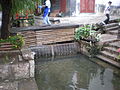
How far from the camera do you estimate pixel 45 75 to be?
7.69m

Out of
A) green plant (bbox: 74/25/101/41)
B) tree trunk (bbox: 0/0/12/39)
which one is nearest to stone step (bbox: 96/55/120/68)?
green plant (bbox: 74/25/101/41)

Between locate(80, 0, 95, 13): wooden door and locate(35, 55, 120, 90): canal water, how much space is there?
31.9 ft

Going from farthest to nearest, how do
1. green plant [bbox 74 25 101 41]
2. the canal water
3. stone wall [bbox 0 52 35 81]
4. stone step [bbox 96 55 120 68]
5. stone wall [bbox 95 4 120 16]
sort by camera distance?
stone wall [bbox 95 4 120 16]
green plant [bbox 74 25 101 41]
stone step [bbox 96 55 120 68]
the canal water
stone wall [bbox 0 52 35 81]

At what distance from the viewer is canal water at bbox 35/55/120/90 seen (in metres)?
6.65

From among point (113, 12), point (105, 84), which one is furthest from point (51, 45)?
point (113, 12)

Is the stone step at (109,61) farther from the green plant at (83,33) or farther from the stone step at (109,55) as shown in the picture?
the green plant at (83,33)

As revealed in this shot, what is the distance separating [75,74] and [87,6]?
39.4 ft

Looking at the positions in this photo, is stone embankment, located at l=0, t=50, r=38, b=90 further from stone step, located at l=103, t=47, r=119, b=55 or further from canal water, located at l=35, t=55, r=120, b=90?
stone step, located at l=103, t=47, r=119, b=55

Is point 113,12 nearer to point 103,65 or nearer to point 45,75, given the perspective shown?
point 103,65

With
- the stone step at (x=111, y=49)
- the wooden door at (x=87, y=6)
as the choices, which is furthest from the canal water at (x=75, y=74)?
the wooden door at (x=87, y=6)

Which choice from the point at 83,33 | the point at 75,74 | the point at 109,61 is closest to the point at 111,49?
the point at 109,61

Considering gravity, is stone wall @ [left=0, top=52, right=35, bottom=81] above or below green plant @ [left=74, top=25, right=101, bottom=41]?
below

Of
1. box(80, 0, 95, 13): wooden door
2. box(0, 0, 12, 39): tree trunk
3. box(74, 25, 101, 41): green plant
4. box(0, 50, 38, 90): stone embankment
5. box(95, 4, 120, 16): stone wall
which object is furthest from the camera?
box(80, 0, 95, 13): wooden door

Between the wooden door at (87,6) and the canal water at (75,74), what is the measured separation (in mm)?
9729
